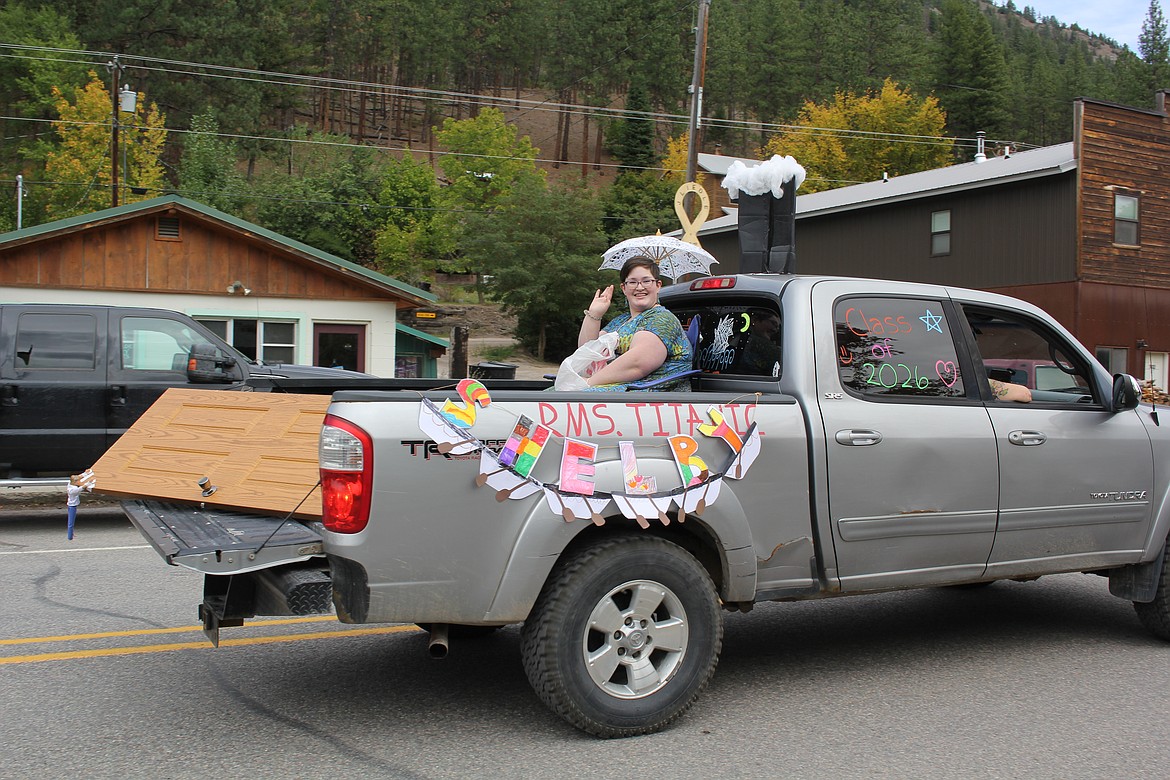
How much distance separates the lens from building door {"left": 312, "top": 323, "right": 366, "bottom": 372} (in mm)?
20141

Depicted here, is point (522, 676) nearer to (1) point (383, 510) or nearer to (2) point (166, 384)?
(1) point (383, 510)

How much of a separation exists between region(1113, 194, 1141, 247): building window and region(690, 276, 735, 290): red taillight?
2654 cm

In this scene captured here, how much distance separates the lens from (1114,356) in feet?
91.6

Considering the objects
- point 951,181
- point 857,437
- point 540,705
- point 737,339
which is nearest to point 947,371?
point 857,437

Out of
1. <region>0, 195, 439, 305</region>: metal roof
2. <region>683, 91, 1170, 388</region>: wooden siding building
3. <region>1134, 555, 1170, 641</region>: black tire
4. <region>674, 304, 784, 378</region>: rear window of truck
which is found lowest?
<region>1134, 555, 1170, 641</region>: black tire

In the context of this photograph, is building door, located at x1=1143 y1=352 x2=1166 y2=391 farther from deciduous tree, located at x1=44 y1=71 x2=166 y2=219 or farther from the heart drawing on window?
deciduous tree, located at x1=44 y1=71 x2=166 y2=219

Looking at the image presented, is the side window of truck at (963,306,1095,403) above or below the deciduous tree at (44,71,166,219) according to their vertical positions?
below

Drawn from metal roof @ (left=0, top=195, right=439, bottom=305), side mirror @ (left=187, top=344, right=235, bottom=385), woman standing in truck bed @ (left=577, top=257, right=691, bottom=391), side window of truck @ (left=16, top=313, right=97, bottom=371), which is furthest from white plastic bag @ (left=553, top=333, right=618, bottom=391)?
metal roof @ (left=0, top=195, right=439, bottom=305)

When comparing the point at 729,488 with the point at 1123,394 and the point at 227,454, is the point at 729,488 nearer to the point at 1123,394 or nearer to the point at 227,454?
the point at 227,454

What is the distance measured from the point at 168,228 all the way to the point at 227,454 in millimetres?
15530

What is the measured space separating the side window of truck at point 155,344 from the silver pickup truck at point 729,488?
19.8ft

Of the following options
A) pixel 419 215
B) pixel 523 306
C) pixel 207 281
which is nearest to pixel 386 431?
pixel 207 281

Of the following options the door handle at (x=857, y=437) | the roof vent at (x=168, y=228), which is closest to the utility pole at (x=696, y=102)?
the roof vent at (x=168, y=228)

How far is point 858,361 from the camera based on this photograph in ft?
16.0
